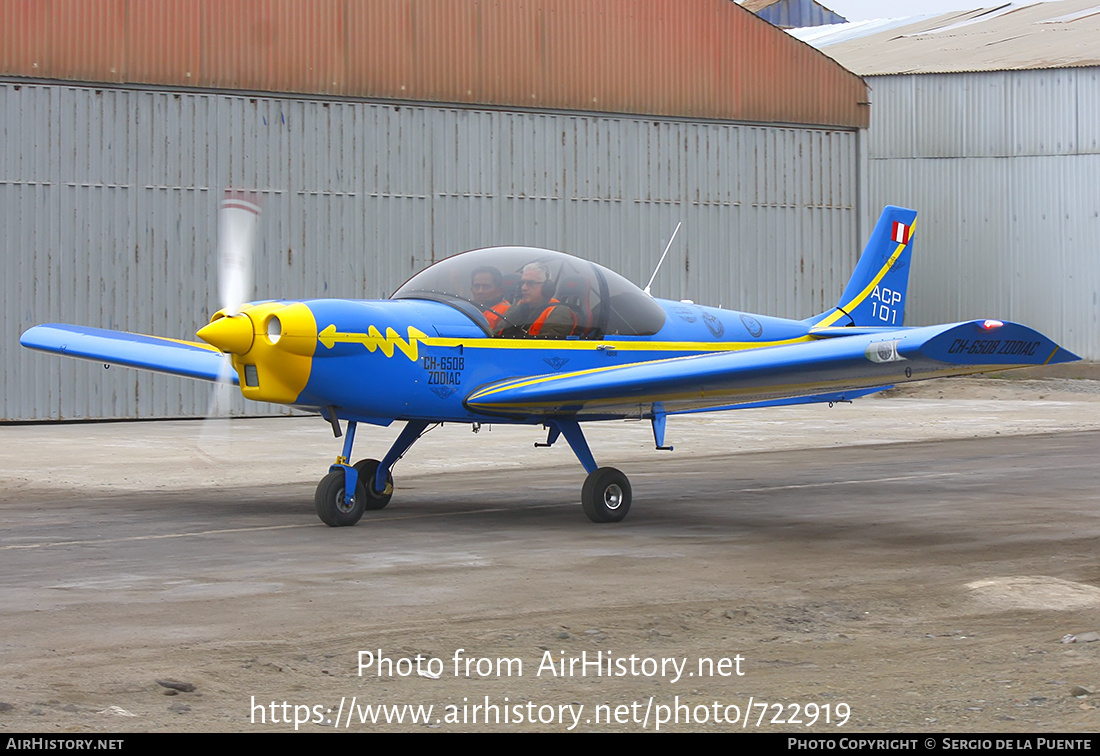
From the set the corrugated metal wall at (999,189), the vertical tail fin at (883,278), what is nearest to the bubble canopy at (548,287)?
the vertical tail fin at (883,278)

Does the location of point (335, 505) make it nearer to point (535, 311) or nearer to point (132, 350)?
point (535, 311)

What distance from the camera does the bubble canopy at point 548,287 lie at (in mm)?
11352

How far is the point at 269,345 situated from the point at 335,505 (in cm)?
147

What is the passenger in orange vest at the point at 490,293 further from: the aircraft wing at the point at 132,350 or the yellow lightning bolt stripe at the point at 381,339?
the aircraft wing at the point at 132,350

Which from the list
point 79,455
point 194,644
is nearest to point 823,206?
point 79,455

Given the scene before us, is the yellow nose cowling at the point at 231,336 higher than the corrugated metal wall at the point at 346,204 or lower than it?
lower

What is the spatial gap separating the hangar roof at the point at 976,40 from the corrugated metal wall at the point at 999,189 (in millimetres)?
667

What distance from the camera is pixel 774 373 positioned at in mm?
10148

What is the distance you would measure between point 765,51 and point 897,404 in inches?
295

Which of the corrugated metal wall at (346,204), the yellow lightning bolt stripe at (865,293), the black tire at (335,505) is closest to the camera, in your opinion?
the black tire at (335,505)

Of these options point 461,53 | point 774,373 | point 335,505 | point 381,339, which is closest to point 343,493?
point 335,505

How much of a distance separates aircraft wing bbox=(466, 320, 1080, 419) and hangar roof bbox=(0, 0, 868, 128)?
13.7 meters

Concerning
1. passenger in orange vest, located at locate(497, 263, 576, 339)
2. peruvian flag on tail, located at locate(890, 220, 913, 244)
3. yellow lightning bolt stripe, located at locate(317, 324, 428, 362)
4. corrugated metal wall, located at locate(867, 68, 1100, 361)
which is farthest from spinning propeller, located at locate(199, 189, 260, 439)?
corrugated metal wall, located at locate(867, 68, 1100, 361)
